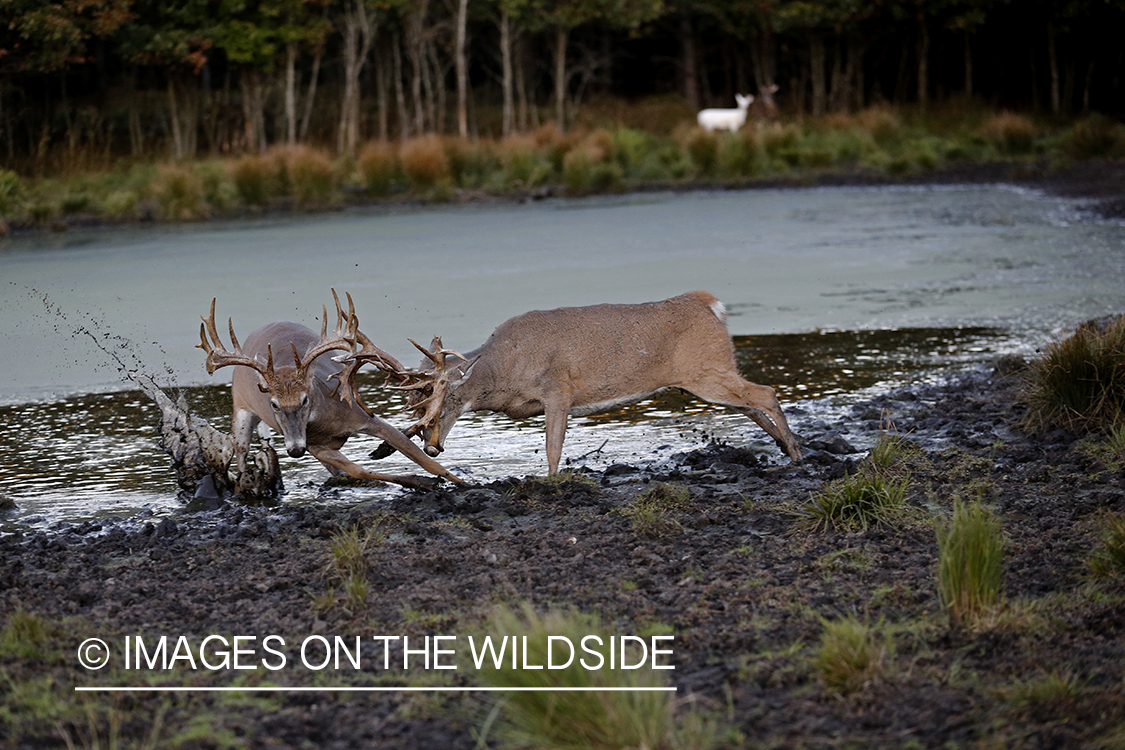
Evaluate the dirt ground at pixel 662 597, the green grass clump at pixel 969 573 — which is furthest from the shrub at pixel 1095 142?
the green grass clump at pixel 969 573

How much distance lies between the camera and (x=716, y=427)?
8109 mm

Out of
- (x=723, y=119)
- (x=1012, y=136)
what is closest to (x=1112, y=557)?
(x=1012, y=136)

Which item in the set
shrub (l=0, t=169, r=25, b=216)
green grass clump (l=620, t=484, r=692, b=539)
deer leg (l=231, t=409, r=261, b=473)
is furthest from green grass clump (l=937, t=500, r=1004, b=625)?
shrub (l=0, t=169, r=25, b=216)

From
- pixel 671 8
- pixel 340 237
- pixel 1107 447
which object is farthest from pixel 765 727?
pixel 671 8

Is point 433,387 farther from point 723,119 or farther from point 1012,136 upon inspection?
point 723,119

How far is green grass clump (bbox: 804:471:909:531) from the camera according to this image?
552cm

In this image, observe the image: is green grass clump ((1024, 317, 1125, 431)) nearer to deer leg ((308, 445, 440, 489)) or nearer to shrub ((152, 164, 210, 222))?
deer leg ((308, 445, 440, 489))

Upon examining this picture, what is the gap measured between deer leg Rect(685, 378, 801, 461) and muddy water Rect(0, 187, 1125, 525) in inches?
19.2

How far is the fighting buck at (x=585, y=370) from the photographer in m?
6.90

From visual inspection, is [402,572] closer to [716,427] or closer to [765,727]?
[765,727]

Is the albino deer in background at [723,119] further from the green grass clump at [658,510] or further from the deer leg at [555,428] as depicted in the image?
the green grass clump at [658,510]

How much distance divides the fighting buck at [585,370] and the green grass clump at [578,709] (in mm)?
3079

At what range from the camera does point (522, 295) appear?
12.4 m

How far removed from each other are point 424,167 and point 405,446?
1761 centimetres
